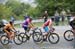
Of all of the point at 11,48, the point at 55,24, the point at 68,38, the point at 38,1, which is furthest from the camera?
the point at 38,1

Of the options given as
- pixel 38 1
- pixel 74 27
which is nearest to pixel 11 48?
pixel 74 27

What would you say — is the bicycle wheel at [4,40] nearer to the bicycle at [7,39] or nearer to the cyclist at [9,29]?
the bicycle at [7,39]

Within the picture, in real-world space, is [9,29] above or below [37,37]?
above

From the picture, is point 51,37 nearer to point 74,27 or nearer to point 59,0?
point 74,27

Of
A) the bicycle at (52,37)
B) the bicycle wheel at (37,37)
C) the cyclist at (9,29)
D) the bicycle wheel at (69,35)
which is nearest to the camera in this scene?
the cyclist at (9,29)

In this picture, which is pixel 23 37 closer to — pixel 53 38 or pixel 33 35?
pixel 33 35

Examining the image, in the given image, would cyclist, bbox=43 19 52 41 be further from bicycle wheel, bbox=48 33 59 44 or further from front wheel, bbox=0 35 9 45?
front wheel, bbox=0 35 9 45

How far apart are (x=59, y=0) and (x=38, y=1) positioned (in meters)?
6.65

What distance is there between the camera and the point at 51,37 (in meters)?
19.1

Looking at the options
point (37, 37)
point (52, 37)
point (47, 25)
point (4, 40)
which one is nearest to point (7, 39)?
point (4, 40)

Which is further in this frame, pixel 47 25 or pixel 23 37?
pixel 23 37

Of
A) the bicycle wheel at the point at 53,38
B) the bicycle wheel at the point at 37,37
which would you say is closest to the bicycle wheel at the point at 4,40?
the bicycle wheel at the point at 37,37

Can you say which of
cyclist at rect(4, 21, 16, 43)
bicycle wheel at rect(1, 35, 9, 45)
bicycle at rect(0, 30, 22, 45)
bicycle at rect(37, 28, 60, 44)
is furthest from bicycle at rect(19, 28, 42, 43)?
bicycle wheel at rect(1, 35, 9, 45)

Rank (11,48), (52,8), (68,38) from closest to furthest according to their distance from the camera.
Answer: (11,48) → (68,38) → (52,8)
